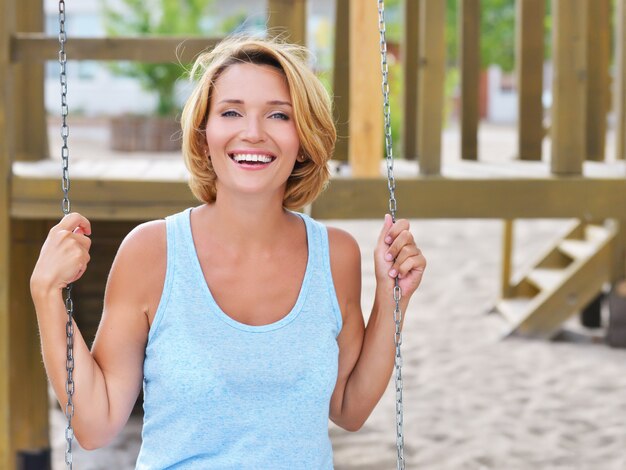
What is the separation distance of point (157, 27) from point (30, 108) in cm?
1083

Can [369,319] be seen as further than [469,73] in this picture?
No

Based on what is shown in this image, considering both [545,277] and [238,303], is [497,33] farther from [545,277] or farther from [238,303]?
[238,303]

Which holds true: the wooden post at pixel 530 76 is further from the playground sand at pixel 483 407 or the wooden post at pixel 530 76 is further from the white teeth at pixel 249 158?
the white teeth at pixel 249 158

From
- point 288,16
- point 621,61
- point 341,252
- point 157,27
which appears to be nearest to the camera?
point 341,252

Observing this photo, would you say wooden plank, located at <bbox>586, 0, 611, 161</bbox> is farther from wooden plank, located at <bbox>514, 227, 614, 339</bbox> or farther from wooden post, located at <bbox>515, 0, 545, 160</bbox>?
wooden plank, located at <bbox>514, 227, 614, 339</bbox>

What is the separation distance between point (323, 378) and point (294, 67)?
560 millimetres

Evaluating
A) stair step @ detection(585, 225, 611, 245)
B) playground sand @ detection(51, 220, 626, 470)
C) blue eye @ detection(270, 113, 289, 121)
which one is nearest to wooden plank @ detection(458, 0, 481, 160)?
playground sand @ detection(51, 220, 626, 470)

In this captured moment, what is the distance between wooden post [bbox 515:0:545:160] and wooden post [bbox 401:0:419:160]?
30.2 inches

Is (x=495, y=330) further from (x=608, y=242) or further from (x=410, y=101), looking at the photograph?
(x=410, y=101)

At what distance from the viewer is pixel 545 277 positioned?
7.86 m

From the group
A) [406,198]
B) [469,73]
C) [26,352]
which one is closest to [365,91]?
[406,198]

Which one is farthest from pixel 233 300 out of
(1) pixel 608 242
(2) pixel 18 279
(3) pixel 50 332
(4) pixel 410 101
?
(1) pixel 608 242

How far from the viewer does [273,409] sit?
185 cm

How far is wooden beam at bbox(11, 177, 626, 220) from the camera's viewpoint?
393cm
